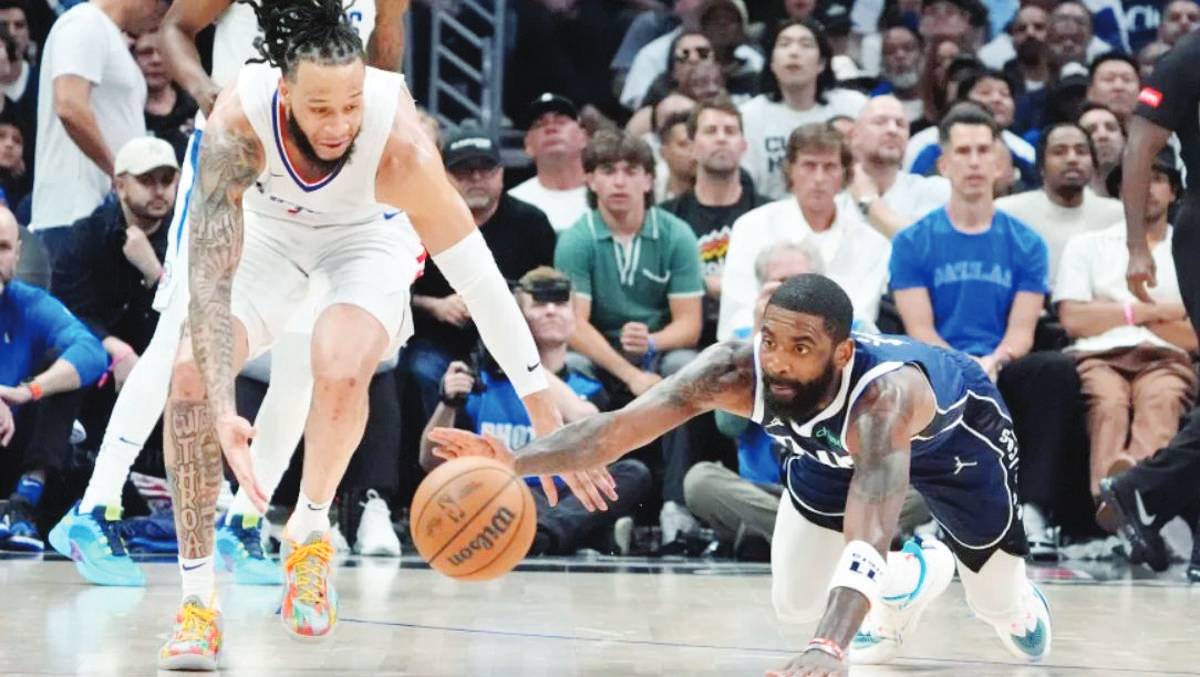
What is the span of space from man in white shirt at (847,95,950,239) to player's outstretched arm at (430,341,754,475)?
4.39 meters

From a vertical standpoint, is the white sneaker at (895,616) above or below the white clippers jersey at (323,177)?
below

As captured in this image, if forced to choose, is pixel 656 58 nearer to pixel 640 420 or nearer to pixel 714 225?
pixel 714 225

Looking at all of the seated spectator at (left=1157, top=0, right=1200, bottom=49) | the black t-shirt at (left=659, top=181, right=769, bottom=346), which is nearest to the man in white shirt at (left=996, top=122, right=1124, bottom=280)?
the black t-shirt at (left=659, top=181, right=769, bottom=346)

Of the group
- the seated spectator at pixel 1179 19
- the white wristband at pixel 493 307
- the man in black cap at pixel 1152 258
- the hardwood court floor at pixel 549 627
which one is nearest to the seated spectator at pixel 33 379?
the hardwood court floor at pixel 549 627

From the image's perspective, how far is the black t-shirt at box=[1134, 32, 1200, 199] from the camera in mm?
6949

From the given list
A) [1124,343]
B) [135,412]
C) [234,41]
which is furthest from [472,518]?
[1124,343]

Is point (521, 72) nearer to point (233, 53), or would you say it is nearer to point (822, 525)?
point (233, 53)

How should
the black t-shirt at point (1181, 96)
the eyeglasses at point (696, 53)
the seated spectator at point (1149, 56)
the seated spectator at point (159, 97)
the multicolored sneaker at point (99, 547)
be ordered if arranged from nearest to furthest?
1. the multicolored sneaker at point (99, 547)
2. the black t-shirt at point (1181, 96)
3. the seated spectator at point (159, 97)
4. the eyeglasses at point (696, 53)
5. the seated spectator at point (1149, 56)

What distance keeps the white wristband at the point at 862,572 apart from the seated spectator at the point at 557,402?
3.65 m

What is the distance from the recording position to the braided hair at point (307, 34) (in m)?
4.76

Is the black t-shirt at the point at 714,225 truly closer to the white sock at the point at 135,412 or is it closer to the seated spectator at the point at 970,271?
the seated spectator at the point at 970,271

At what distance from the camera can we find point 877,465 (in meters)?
4.47

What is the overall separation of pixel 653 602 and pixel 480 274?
1756 mm

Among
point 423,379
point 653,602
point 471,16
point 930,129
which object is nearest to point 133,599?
point 653,602
